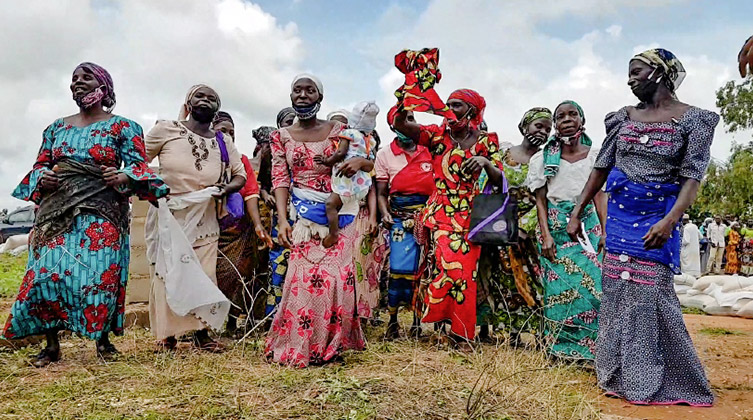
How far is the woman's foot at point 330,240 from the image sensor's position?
14.2ft

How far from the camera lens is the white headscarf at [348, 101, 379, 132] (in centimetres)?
585

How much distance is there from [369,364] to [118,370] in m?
1.60

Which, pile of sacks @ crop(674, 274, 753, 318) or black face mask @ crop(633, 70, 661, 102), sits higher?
black face mask @ crop(633, 70, 661, 102)

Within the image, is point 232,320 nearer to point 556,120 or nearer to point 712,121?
point 556,120

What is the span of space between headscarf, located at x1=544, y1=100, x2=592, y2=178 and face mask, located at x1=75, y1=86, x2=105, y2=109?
3240mm

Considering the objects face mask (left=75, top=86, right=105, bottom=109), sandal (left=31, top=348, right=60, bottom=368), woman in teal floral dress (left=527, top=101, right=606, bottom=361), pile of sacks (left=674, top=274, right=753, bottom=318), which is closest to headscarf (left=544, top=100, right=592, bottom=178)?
woman in teal floral dress (left=527, top=101, right=606, bottom=361)

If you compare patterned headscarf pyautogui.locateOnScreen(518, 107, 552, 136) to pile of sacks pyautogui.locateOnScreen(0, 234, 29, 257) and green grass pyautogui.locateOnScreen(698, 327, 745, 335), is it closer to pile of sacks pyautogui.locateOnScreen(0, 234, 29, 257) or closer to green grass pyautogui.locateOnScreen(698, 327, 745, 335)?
green grass pyautogui.locateOnScreen(698, 327, 745, 335)

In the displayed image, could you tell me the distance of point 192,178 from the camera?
4.65 m

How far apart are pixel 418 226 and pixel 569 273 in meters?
1.27

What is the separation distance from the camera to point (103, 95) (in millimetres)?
4238

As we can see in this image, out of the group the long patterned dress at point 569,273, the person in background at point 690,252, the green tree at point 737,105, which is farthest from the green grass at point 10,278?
the green tree at point 737,105

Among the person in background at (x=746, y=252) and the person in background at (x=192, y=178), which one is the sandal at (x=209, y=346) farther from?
the person in background at (x=746, y=252)

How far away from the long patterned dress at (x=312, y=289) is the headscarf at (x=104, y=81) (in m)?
1.16

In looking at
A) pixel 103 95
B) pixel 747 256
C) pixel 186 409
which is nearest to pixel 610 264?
pixel 186 409
